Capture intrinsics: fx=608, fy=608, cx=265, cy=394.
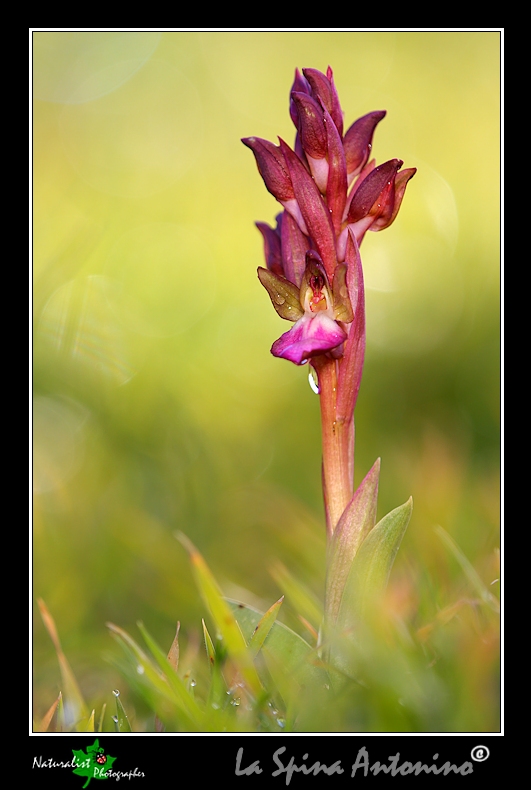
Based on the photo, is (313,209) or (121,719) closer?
(121,719)

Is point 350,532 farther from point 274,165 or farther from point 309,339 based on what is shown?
point 274,165

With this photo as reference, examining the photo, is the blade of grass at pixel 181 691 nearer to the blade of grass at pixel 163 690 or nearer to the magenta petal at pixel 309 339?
the blade of grass at pixel 163 690

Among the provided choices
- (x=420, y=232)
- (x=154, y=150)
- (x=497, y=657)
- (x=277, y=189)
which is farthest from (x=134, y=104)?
(x=497, y=657)

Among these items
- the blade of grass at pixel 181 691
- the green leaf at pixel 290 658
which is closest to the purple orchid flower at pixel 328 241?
the green leaf at pixel 290 658

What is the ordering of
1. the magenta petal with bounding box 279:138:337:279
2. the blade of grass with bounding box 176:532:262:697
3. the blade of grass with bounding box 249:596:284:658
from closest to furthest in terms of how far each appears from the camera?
the blade of grass with bounding box 176:532:262:697 < the blade of grass with bounding box 249:596:284:658 < the magenta petal with bounding box 279:138:337:279

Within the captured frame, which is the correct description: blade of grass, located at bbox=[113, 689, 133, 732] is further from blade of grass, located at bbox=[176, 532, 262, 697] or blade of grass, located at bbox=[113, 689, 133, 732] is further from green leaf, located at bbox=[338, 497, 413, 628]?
green leaf, located at bbox=[338, 497, 413, 628]

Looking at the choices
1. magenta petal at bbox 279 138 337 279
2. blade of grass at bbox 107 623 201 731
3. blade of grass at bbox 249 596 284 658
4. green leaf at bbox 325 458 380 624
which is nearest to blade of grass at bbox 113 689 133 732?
blade of grass at bbox 107 623 201 731

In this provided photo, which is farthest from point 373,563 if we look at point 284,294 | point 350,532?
point 284,294
